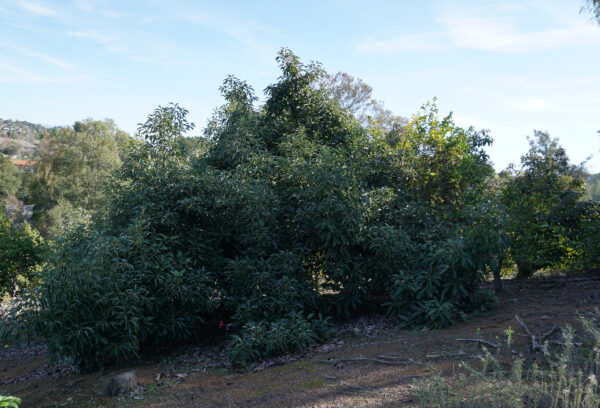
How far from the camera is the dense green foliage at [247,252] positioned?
559 cm

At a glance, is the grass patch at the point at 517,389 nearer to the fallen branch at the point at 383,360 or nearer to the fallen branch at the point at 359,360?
the fallen branch at the point at 383,360

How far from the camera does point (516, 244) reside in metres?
7.56

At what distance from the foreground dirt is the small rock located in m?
0.10

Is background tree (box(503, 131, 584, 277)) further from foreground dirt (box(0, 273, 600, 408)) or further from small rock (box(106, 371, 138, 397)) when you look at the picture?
small rock (box(106, 371, 138, 397))

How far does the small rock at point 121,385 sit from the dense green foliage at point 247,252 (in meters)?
0.61

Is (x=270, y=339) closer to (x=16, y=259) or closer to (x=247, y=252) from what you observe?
(x=247, y=252)

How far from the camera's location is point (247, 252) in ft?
21.7

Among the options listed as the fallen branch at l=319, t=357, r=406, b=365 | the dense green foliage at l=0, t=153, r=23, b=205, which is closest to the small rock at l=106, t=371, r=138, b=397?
the fallen branch at l=319, t=357, r=406, b=365

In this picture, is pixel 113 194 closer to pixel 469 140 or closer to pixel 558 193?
pixel 469 140

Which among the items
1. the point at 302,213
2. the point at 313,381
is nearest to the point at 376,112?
the point at 302,213

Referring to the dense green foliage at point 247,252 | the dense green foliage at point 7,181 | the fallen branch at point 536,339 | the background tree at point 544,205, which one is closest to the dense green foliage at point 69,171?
the dense green foliage at point 7,181

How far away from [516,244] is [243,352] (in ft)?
16.0

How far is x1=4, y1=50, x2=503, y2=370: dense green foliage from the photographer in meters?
5.59

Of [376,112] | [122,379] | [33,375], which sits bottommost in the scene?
[33,375]
